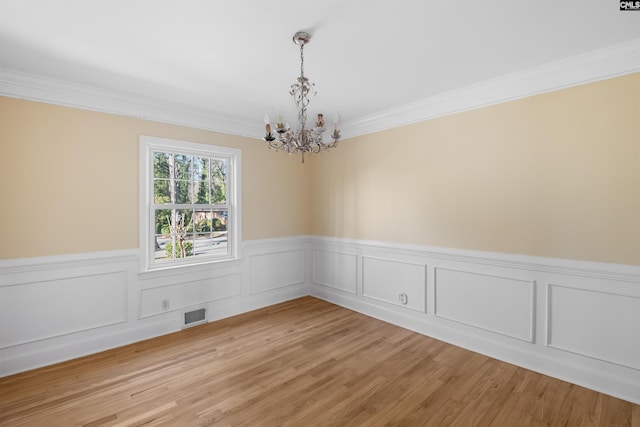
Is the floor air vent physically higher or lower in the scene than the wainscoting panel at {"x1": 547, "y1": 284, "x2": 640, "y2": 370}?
lower

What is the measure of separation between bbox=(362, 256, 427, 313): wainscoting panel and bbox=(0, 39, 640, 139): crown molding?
1769 millimetres

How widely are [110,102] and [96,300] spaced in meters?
2.06

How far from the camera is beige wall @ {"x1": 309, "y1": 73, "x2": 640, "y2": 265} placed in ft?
7.63

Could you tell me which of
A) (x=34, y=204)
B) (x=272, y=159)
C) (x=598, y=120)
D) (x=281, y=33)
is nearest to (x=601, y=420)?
(x=598, y=120)

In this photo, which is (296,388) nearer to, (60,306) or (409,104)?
(60,306)

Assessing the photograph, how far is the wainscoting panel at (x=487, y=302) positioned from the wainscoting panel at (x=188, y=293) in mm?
2654

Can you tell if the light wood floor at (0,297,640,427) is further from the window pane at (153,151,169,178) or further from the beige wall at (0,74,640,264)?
the window pane at (153,151,169,178)

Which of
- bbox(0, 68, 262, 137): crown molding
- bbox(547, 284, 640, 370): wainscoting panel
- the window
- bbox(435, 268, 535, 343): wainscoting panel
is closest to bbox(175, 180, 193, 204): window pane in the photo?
the window

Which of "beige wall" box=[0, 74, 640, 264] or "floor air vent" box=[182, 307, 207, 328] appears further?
"floor air vent" box=[182, 307, 207, 328]

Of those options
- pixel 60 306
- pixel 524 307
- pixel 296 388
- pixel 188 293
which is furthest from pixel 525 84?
pixel 60 306

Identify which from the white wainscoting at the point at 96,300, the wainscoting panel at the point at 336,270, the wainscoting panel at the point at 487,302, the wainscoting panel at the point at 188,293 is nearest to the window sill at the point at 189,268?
the white wainscoting at the point at 96,300

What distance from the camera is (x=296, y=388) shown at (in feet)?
7.97

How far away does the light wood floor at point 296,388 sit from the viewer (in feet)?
6.87

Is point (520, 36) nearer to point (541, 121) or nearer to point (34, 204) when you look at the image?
point (541, 121)
